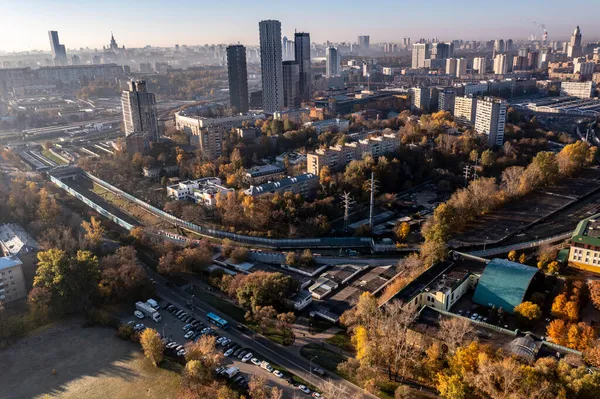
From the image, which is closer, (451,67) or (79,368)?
(79,368)

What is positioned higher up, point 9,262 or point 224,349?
point 9,262

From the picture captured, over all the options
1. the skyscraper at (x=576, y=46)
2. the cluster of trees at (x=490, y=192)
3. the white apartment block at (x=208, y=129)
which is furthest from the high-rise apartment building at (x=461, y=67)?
the cluster of trees at (x=490, y=192)

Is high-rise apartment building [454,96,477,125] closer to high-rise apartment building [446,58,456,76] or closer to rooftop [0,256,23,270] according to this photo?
rooftop [0,256,23,270]

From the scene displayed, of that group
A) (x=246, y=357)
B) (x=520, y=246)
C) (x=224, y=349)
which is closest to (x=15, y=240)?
(x=224, y=349)

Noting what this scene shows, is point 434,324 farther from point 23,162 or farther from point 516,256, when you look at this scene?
point 23,162

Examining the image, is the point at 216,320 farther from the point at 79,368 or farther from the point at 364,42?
the point at 364,42

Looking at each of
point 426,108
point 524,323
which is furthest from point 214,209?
point 426,108

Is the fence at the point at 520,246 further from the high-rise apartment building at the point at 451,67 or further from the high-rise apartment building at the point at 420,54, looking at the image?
the high-rise apartment building at the point at 420,54
